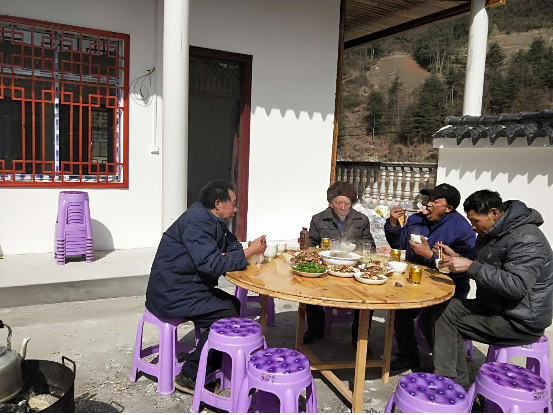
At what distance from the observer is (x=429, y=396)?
6.53ft

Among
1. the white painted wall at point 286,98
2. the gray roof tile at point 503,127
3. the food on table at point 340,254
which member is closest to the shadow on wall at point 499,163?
the gray roof tile at point 503,127

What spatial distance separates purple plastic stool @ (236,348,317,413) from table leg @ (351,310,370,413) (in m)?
0.50

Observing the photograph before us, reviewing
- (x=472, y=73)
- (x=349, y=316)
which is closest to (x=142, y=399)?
(x=349, y=316)

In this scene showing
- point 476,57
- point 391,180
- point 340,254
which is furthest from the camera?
point 391,180

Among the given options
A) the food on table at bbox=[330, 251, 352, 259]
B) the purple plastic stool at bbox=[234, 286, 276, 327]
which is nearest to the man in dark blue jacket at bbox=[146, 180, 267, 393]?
the food on table at bbox=[330, 251, 352, 259]

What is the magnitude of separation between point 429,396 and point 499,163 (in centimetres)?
425

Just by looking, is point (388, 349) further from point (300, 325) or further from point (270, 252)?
point (270, 252)

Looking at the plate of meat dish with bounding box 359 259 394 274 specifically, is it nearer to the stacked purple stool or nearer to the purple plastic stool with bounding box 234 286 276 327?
the purple plastic stool with bounding box 234 286 276 327

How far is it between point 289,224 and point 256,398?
460cm

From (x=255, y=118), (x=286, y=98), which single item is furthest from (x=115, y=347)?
(x=286, y=98)

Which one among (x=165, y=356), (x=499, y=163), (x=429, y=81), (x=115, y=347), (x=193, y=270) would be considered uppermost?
(x=429, y=81)

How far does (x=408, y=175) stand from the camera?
8.66 m

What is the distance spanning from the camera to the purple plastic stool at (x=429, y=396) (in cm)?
193

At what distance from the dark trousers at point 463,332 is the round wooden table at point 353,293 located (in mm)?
205
